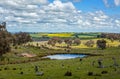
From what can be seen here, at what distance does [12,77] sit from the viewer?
3862 centimetres

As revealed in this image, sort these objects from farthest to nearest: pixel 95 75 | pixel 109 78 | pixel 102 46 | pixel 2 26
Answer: pixel 102 46
pixel 2 26
pixel 95 75
pixel 109 78

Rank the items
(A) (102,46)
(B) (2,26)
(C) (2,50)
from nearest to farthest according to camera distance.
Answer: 1. (C) (2,50)
2. (B) (2,26)
3. (A) (102,46)

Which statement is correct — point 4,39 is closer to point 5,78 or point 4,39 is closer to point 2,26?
point 2,26

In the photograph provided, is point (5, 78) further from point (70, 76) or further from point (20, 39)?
point (20, 39)

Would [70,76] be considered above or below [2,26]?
below

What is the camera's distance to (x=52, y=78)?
1439 inches

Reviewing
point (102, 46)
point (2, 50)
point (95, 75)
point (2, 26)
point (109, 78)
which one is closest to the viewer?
point (109, 78)

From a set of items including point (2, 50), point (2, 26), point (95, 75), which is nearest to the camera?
point (95, 75)

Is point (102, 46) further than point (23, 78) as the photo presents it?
Yes

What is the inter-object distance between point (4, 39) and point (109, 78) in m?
64.3

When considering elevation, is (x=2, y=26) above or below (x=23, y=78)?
above

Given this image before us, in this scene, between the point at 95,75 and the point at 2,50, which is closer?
the point at 95,75

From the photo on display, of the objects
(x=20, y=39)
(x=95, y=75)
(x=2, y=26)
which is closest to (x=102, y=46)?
(x=20, y=39)

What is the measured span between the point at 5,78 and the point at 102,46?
510 ft
